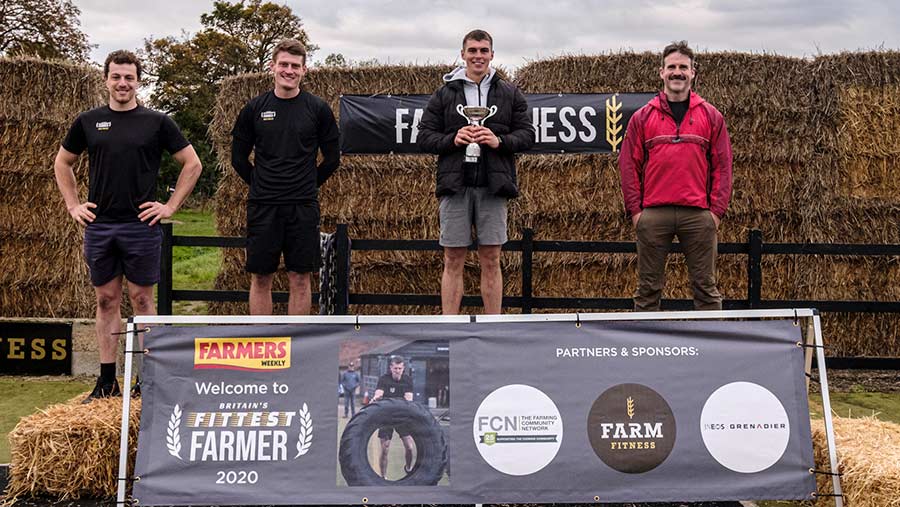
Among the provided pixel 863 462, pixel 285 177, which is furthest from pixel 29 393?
pixel 863 462

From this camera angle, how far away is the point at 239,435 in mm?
3375

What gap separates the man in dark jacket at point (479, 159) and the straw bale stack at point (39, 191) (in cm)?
345

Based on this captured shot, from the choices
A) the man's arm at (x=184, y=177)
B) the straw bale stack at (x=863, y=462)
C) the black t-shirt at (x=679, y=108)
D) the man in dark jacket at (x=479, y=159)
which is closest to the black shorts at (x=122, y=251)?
the man's arm at (x=184, y=177)

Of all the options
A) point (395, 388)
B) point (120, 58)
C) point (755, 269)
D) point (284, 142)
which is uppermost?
point (120, 58)

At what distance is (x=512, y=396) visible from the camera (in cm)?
345

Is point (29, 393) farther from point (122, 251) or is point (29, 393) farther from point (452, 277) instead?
point (452, 277)

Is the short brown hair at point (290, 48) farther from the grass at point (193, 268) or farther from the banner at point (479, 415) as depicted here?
the grass at point (193, 268)

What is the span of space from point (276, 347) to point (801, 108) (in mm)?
5372

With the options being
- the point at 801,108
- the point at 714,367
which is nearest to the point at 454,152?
the point at 714,367

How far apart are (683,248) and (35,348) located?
4.94 metres

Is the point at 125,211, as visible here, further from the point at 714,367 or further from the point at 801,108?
the point at 801,108

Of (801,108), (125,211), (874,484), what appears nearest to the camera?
(874,484)

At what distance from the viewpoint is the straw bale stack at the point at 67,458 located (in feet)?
12.6

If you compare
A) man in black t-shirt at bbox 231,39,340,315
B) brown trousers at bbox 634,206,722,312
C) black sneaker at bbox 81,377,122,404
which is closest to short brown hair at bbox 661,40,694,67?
brown trousers at bbox 634,206,722,312
